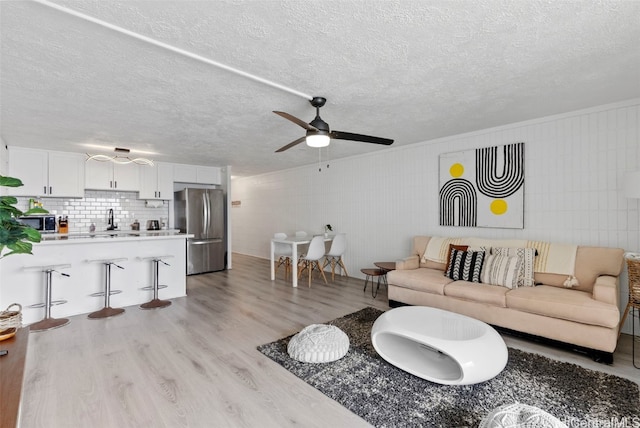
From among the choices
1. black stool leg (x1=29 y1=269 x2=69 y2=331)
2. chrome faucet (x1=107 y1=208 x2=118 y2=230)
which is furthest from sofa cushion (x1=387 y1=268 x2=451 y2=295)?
chrome faucet (x1=107 y1=208 x2=118 y2=230)

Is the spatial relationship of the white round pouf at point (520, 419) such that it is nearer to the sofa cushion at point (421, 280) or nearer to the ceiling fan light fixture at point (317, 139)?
the sofa cushion at point (421, 280)

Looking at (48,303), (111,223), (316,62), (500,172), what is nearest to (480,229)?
(500,172)

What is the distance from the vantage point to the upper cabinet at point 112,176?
5559 mm

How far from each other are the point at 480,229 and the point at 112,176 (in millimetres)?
6459

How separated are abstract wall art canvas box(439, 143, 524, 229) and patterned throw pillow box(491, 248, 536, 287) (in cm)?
45

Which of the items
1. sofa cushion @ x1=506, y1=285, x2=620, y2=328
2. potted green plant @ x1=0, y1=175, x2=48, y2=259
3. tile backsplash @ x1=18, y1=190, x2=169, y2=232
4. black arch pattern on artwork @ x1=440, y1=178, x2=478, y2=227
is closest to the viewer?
potted green plant @ x1=0, y1=175, x2=48, y2=259

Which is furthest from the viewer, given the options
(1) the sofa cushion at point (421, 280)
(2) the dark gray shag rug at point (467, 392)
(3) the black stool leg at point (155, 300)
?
(3) the black stool leg at point (155, 300)

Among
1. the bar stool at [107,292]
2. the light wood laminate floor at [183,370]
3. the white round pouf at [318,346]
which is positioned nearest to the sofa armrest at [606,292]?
the light wood laminate floor at [183,370]

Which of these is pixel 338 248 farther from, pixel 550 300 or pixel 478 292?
pixel 550 300

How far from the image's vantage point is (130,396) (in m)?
2.12

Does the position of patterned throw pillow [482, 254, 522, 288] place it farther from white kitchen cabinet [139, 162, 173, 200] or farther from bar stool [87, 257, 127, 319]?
white kitchen cabinet [139, 162, 173, 200]

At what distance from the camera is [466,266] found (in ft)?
12.1

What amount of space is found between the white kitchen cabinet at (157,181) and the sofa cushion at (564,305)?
20.7ft

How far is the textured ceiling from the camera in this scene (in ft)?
5.61
